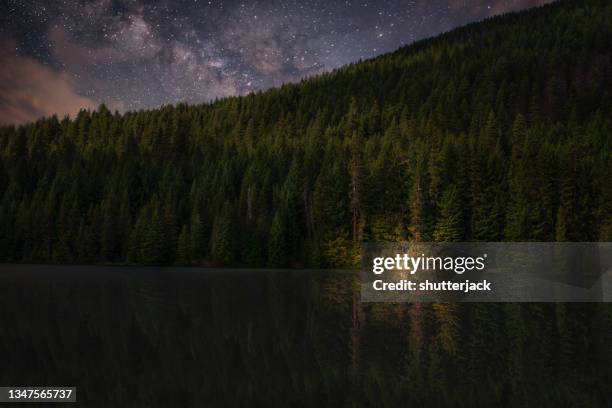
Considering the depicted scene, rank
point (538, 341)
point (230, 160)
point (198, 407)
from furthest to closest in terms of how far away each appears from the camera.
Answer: point (230, 160)
point (538, 341)
point (198, 407)

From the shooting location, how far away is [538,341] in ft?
64.4

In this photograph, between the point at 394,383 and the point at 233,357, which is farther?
the point at 233,357

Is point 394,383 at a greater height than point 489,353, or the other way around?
point 489,353

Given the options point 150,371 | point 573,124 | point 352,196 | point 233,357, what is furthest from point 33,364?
point 573,124

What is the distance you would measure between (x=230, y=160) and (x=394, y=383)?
403 feet

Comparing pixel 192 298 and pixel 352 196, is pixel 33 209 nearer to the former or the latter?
pixel 352 196
